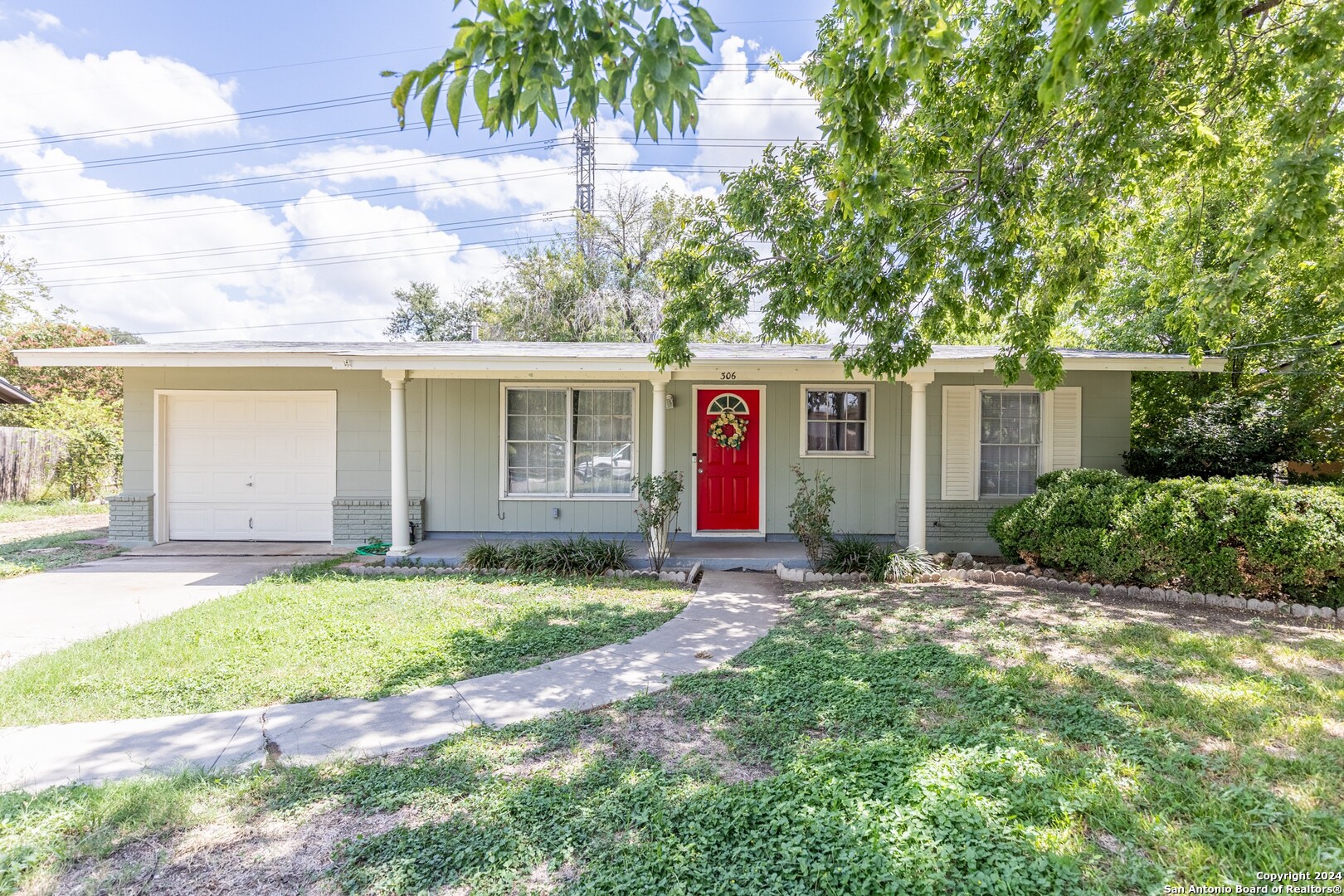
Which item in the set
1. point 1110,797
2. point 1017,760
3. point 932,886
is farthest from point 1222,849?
point 932,886

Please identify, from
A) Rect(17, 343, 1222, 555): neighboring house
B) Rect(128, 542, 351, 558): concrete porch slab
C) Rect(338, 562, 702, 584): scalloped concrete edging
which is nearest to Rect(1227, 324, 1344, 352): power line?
Rect(17, 343, 1222, 555): neighboring house

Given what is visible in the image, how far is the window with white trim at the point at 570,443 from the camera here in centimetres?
812

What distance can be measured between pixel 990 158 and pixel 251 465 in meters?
9.48

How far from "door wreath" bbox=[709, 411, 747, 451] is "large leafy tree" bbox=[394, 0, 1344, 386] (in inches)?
76.0

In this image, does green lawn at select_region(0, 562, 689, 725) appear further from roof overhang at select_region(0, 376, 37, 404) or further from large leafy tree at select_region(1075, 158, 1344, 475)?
roof overhang at select_region(0, 376, 37, 404)

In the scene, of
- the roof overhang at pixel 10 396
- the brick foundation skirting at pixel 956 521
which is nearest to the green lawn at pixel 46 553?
the roof overhang at pixel 10 396

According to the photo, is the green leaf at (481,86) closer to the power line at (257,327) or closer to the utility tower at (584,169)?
the utility tower at (584,169)

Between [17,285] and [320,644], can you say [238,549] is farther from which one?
[17,285]

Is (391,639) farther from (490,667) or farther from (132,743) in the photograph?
(132,743)

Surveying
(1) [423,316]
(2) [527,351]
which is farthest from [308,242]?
(2) [527,351]

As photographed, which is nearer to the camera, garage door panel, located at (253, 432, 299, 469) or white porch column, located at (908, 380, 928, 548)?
white porch column, located at (908, 380, 928, 548)

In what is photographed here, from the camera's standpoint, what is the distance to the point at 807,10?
6234mm

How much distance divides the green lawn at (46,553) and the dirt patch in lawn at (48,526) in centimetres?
31

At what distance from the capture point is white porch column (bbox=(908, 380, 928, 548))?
6.92 meters
